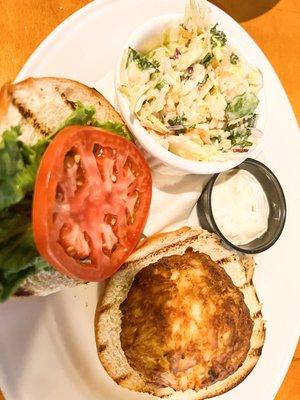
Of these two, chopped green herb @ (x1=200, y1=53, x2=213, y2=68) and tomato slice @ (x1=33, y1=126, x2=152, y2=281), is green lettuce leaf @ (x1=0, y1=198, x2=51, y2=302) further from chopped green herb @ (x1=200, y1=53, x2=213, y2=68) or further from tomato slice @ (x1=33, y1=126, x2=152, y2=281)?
chopped green herb @ (x1=200, y1=53, x2=213, y2=68)

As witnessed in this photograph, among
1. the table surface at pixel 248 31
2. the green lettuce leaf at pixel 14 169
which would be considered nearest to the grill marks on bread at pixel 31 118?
the green lettuce leaf at pixel 14 169

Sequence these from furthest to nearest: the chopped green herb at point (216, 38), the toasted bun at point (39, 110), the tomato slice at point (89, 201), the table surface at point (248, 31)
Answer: the table surface at point (248, 31), the chopped green herb at point (216, 38), the toasted bun at point (39, 110), the tomato slice at point (89, 201)

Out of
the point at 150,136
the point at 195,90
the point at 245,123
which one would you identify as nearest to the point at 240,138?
the point at 245,123

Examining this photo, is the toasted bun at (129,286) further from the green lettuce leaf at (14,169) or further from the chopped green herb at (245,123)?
the green lettuce leaf at (14,169)

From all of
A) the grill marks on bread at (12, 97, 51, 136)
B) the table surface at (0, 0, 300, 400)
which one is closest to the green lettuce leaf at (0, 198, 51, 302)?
the grill marks on bread at (12, 97, 51, 136)

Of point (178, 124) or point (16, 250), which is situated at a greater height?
point (16, 250)

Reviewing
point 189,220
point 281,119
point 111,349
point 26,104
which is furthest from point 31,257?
point 281,119

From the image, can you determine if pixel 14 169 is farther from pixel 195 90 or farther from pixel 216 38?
pixel 216 38
